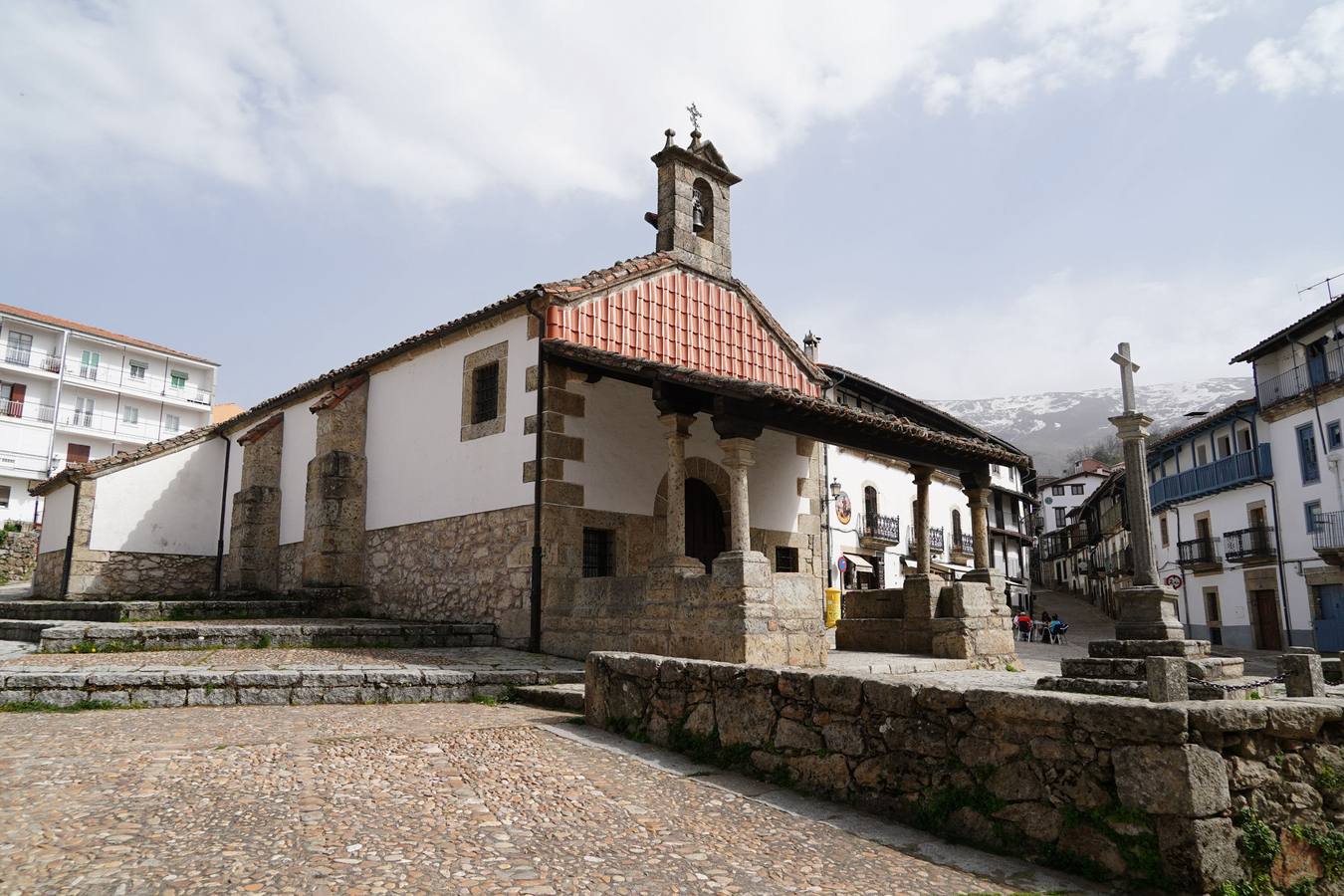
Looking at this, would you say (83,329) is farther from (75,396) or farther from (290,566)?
(290,566)

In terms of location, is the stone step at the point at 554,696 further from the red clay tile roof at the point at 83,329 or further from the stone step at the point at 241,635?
the red clay tile roof at the point at 83,329

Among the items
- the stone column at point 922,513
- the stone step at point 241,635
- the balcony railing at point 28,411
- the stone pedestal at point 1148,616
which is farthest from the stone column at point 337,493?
the balcony railing at point 28,411

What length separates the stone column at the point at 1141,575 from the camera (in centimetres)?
817

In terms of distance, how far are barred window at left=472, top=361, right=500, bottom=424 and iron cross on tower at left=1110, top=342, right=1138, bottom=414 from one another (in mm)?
7919

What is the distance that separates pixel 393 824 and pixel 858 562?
2307 cm

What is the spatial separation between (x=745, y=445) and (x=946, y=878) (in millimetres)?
6024

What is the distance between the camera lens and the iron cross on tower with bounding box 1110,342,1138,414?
31.1 ft

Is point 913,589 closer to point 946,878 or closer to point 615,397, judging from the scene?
point 615,397

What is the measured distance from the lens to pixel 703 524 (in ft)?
42.7

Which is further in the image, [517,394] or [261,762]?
[517,394]

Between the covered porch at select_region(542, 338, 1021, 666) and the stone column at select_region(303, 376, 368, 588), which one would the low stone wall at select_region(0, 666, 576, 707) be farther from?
the stone column at select_region(303, 376, 368, 588)

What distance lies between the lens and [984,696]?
13.7 ft

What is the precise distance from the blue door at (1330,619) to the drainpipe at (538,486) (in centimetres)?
2328

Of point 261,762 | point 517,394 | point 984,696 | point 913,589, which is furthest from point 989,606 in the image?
point 261,762
